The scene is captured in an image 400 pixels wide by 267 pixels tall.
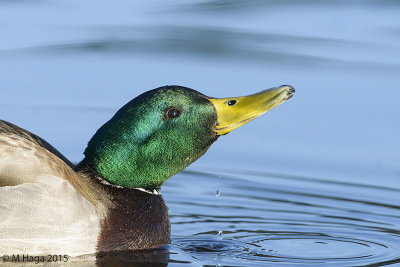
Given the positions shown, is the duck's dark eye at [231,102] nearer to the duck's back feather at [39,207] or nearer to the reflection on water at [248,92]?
the reflection on water at [248,92]

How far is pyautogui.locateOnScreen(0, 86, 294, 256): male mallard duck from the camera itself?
9.23 metres

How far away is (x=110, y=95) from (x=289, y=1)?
463 centimetres

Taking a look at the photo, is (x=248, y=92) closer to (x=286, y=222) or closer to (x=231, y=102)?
(x=286, y=222)

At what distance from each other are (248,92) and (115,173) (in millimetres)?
4067

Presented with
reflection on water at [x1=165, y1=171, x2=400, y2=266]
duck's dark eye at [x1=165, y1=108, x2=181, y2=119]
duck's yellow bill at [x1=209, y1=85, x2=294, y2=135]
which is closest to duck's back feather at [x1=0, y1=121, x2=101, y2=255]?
reflection on water at [x1=165, y1=171, x2=400, y2=266]

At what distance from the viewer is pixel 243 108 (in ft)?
32.8

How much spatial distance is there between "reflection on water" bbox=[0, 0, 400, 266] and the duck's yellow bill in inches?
41.5

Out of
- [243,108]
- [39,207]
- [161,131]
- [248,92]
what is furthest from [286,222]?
[248,92]

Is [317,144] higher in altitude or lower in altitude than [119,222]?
higher

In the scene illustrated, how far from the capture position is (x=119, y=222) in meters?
9.81

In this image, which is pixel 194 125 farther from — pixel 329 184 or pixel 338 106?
pixel 338 106

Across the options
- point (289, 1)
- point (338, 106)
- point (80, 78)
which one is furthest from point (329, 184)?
point (289, 1)
